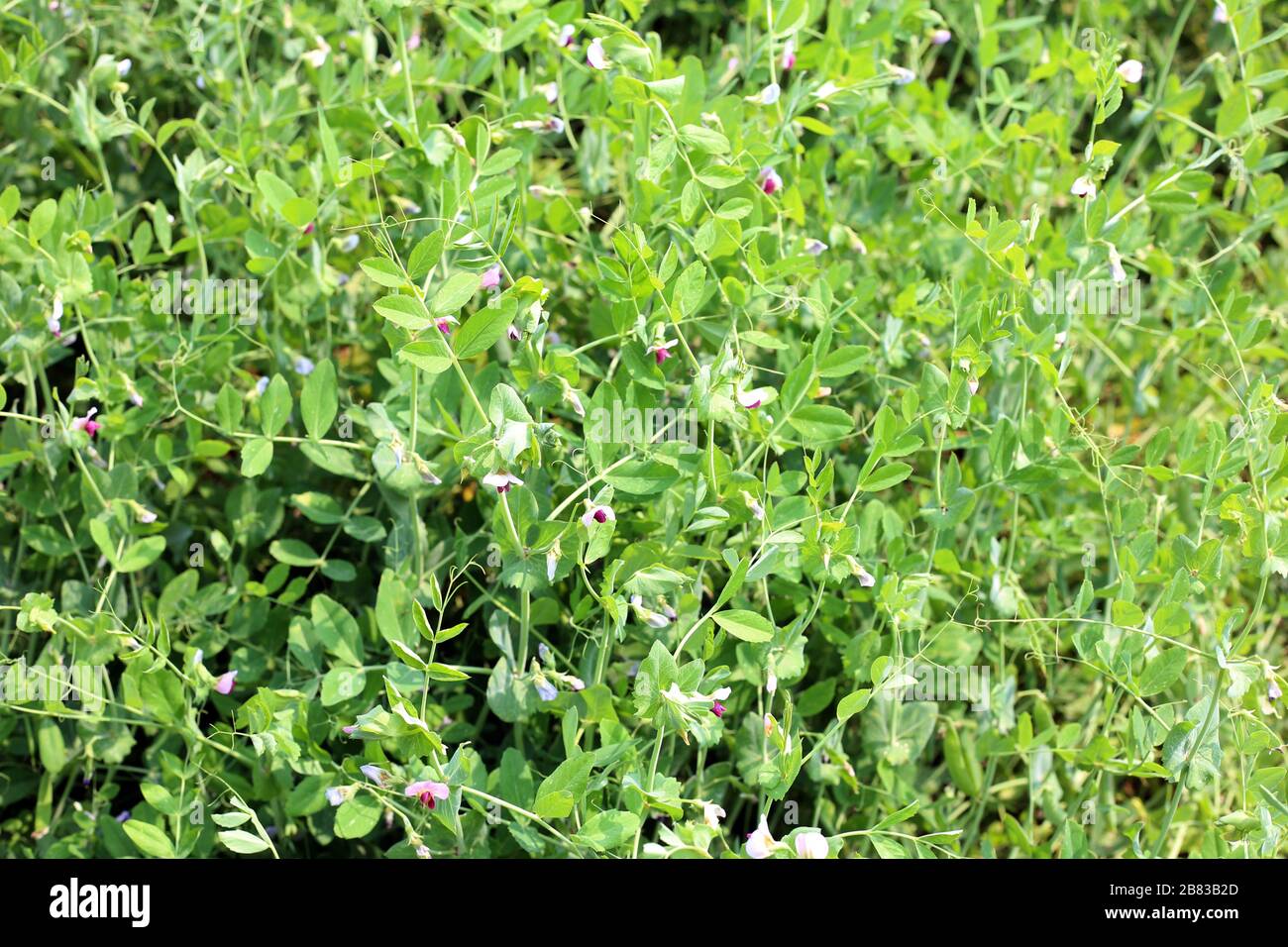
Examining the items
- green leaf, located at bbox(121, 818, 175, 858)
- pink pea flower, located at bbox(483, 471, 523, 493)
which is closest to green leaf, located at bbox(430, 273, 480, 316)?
pink pea flower, located at bbox(483, 471, 523, 493)

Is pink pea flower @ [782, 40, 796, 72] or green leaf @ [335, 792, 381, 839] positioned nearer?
green leaf @ [335, 792, 381, 839]

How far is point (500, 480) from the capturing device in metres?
1.23

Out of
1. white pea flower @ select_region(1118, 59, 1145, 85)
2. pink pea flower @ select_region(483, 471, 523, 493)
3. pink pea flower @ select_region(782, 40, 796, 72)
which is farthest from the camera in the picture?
pink pea flower @ select_region(782, 40, 796, 72)

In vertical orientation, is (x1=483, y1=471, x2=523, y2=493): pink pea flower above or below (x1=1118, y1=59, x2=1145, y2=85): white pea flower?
below

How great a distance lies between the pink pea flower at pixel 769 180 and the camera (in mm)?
1590

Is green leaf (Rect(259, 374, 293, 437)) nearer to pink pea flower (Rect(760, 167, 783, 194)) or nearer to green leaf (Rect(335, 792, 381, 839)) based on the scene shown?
green leaf (Rect(335, 792, 381, 839))

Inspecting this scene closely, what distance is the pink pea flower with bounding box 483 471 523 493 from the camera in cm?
122

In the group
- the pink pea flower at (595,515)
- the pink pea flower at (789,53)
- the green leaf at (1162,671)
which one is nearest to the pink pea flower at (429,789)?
the pink pea flower at (595,515)

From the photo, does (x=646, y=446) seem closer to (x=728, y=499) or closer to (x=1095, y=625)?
(x=728, y=499)

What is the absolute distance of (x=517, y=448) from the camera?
48.0 inches

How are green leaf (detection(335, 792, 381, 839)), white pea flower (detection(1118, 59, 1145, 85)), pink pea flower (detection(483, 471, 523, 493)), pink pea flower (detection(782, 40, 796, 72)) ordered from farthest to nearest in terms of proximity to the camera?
1. pink pea flower (detection(782, 40, 796, 72))
2. white pea flower (detection(1118, 59, 1145, 85))
3. green leaf (detection(335, 792, 381, 839))
4. pink pea flower (detection(483, 471, 523, 493))

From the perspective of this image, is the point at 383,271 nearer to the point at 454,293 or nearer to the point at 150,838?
the point at 454,293
